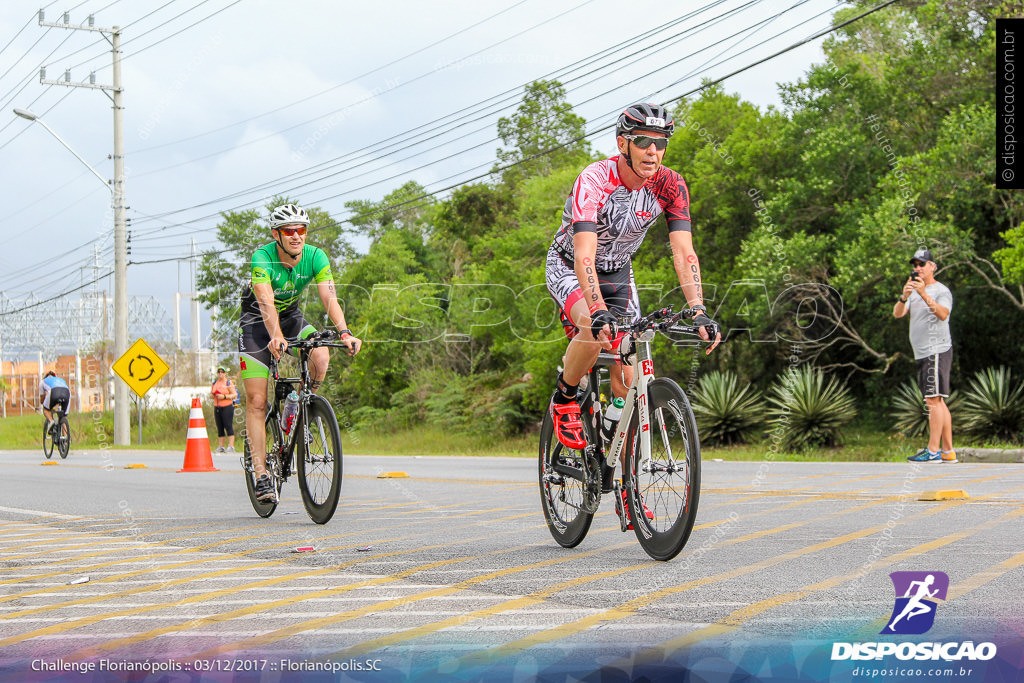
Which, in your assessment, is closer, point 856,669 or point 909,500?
point 856,669

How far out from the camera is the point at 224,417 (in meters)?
23.0

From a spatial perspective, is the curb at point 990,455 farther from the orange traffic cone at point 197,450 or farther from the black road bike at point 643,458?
the orange traffic cone at point 197,450

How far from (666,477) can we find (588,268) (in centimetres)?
107

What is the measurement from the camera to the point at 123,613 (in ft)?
13.8

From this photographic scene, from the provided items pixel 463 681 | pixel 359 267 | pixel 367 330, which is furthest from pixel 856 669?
pixel 359 267

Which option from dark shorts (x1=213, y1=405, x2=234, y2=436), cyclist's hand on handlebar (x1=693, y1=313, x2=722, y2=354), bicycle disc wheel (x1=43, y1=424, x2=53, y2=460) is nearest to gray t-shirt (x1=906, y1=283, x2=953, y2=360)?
cyclist's hand on handlebar (x1=693, y1=313, x2=722, y2=354)

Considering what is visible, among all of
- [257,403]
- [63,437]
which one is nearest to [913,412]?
[257,403]

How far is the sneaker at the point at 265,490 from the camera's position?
25.3ft

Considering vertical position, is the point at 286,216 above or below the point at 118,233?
below

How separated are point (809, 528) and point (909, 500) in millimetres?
1689

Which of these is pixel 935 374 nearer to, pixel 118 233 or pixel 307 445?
pixel 307 445

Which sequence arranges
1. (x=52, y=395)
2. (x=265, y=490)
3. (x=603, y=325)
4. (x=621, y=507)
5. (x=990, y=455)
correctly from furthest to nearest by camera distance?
(x=52, y=395) < (x=990, y=455) < (x=265, y=490) < (x=621, y=507) < (x=603, y=325)

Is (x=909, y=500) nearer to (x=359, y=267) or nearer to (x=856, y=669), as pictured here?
(x=856, y=669)

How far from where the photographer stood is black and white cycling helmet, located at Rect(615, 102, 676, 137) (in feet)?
16.6
